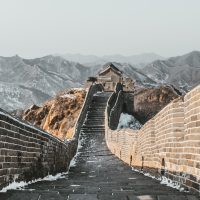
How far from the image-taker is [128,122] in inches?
2121

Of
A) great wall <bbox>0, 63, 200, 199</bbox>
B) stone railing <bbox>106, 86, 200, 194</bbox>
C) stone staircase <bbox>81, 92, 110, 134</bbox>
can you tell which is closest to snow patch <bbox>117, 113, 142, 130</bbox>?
stone staircase <bbox>81, 92, 110, 134</bbox>

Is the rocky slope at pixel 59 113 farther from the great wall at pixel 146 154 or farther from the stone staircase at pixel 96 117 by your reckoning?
the great wall at pixel 146 154

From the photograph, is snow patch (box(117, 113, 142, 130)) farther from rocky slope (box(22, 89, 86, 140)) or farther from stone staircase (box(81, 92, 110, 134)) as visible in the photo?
rocky slope (box(22, 89, 86, 140))

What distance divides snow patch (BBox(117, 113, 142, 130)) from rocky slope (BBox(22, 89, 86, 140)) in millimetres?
6460

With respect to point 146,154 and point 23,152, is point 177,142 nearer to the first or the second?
point 23,152

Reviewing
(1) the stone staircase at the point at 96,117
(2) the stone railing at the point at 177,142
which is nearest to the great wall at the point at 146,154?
(2) the stone railing at the point at 177,142

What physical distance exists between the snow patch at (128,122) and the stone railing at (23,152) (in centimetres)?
3836

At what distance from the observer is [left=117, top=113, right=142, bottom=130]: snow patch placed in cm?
5227

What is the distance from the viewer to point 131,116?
57188 millimetres

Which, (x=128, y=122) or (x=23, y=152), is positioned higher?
(x=128, y=122)

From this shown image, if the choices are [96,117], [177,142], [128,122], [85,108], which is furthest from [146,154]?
[128,122]

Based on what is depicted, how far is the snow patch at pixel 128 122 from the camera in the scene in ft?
171

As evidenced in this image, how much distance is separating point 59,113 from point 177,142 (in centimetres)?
3575

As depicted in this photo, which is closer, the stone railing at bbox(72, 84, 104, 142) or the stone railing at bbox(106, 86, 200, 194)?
the stone railing at bbox(106, 86, 200, 194)
